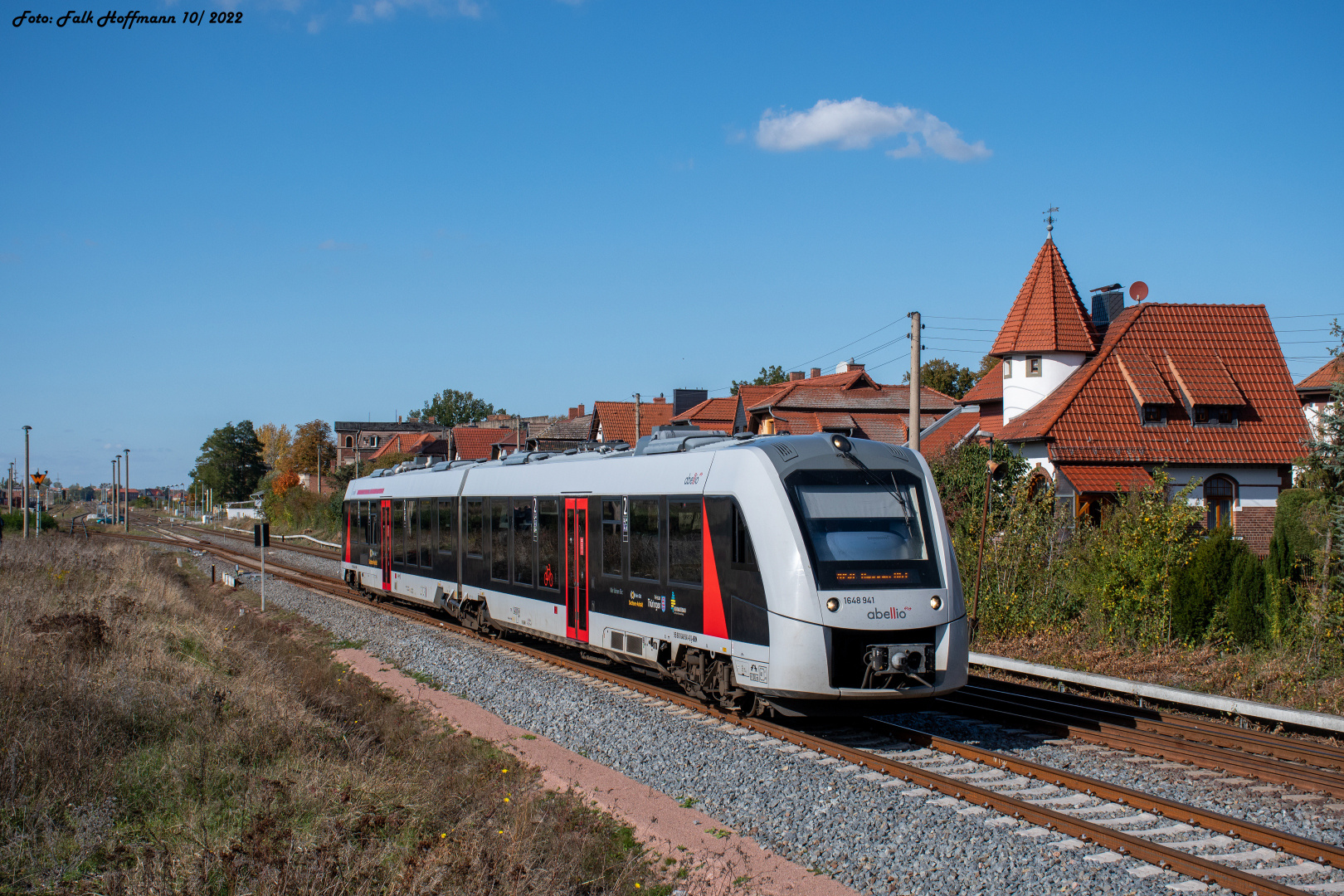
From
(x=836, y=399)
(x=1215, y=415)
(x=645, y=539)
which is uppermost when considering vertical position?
(x=836, y=399)

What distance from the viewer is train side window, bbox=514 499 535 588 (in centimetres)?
1523

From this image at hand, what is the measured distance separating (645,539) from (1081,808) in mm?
5807

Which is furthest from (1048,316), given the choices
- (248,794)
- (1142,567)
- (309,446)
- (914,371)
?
(309,446)

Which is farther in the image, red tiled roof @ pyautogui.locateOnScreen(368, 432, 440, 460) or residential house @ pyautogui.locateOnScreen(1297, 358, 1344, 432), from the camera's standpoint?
red tiled roof @ pyautogui.locateOnScreen(368, 432, 440, 460)

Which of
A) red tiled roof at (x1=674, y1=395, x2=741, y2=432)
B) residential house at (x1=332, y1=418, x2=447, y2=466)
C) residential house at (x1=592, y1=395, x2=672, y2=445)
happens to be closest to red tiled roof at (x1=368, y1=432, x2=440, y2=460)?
residential house at (x1=332, y1=418, x2=447, y2=466)

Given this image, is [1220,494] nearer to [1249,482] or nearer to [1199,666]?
[1249,482]

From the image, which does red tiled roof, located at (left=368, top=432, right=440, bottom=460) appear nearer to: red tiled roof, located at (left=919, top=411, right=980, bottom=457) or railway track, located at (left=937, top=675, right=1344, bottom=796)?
red tiled roof, located at (left=919, top=411, right=980, bottom=457)

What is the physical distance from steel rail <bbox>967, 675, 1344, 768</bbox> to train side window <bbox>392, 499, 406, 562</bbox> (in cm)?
1295

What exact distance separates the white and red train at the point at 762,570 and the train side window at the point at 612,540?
1.2 inches

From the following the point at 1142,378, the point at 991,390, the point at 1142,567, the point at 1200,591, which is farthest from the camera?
the point at 991,390

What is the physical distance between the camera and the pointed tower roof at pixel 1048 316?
3419cm

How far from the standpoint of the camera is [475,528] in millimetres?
17453

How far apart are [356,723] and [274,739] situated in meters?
2.10

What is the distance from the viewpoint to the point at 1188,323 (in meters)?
33.3
